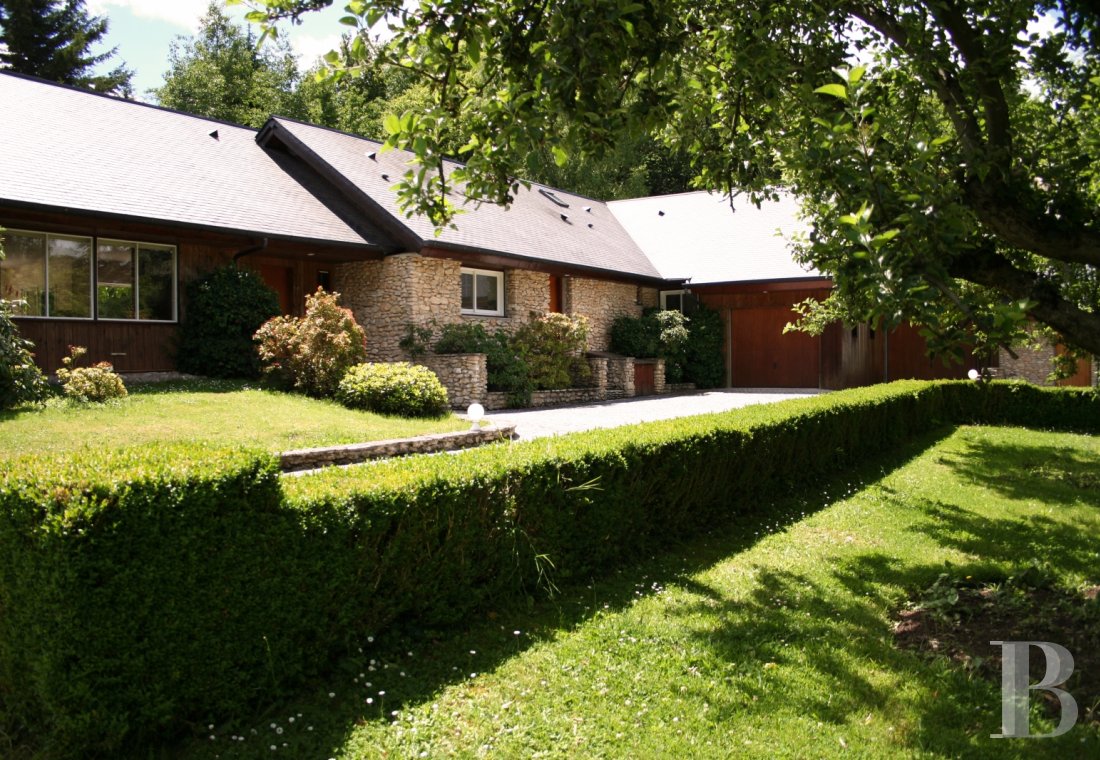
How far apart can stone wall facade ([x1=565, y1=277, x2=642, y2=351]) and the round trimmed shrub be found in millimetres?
8472

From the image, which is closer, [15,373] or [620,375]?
[15,373]

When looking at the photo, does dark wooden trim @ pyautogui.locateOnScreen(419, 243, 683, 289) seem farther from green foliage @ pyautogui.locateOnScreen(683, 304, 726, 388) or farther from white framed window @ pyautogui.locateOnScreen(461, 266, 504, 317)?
green foliage @ pyautogui.locateOnScreen(683, 304, 726, 388)

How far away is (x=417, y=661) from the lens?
13.8 feet

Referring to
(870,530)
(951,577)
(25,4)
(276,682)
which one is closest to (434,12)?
(276,682)

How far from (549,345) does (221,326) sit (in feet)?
23.2

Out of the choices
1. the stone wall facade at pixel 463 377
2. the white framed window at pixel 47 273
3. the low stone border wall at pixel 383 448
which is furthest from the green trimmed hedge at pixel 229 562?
the white framed window at pixel 47 273

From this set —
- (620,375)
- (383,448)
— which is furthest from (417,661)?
(620,375)

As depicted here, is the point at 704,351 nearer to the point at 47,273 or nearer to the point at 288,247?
the point at 288,247

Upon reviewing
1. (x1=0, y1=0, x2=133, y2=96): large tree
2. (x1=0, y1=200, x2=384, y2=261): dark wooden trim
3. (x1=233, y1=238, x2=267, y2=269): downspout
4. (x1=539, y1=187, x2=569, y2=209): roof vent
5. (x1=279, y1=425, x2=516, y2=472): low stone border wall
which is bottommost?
(x1=279, y1=425, x2=516, y2=472): low stone border wall

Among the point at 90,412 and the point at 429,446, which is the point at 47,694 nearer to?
the point at 429,446

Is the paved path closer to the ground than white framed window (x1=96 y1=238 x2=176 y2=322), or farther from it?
closer to the ground

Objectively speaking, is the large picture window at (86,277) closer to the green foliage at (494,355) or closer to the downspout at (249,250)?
the downspout at (249,250)

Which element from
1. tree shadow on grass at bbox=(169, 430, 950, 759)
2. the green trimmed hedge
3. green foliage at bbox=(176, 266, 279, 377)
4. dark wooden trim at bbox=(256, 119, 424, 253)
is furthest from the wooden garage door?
the green trimmed hedge

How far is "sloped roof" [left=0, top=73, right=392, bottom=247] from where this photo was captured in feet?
40.9
